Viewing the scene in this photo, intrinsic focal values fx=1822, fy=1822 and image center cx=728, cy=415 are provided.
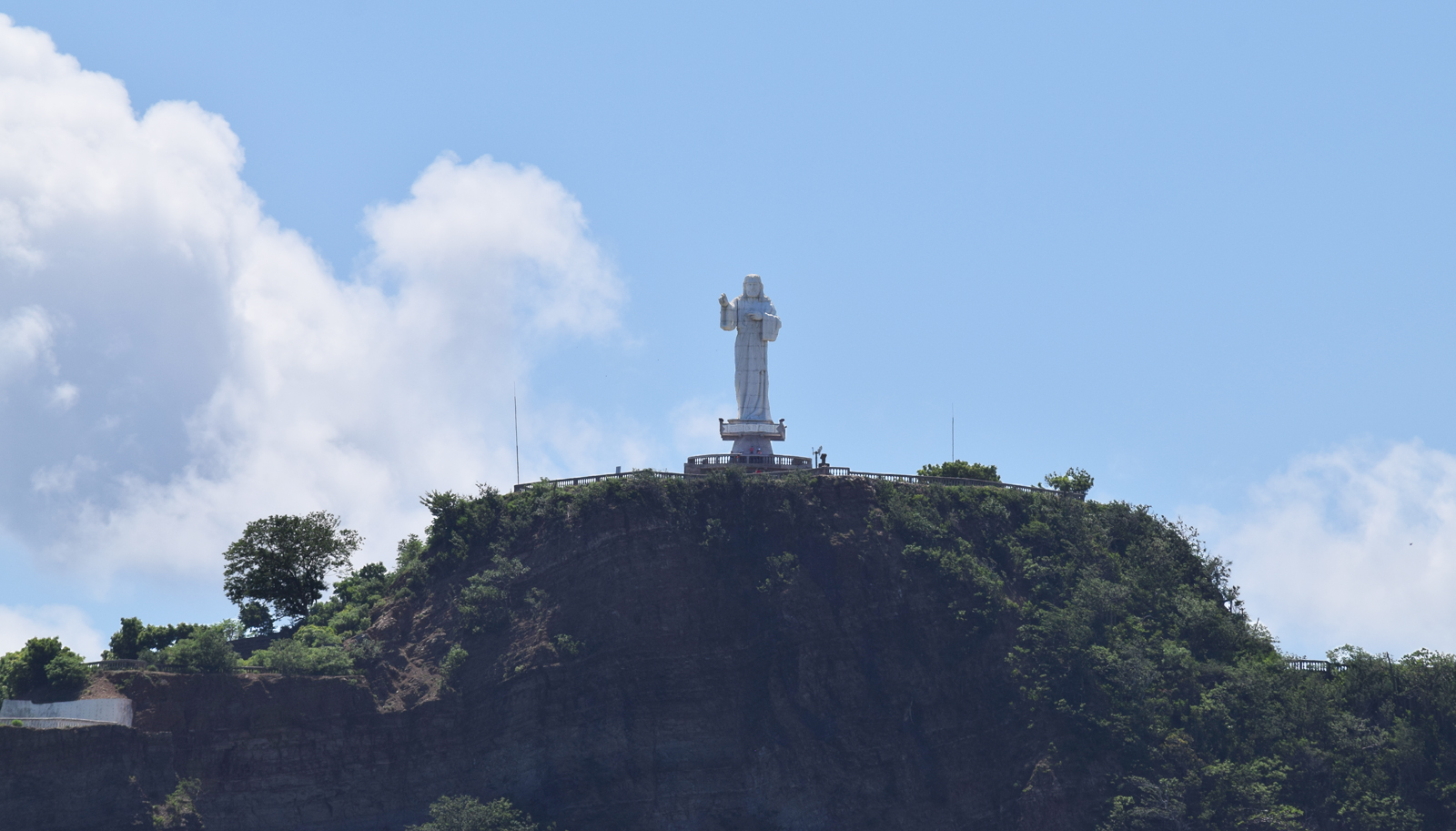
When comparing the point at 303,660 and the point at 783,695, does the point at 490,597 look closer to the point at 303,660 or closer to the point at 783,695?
the point at 303,660

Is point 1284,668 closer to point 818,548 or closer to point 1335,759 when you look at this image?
point 1335,759

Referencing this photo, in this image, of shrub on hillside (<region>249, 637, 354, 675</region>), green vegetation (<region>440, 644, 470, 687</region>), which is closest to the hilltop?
green vegetation (<region>440, 644, 470, 687</region>)

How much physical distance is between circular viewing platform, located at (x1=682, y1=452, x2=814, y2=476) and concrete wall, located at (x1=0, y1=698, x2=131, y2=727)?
1013 inches

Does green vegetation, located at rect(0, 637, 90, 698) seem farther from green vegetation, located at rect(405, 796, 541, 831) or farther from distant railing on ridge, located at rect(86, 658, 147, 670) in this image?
green vegetation, located at rect(405, 796, 541, 831)

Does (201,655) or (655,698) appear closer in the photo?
(201,655)

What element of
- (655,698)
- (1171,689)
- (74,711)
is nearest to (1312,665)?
(1171,689)

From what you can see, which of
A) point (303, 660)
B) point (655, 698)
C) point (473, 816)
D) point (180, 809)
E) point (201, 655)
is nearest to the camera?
point (180, 809)

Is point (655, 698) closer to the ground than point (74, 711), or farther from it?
farther from it

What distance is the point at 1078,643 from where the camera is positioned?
244 feet

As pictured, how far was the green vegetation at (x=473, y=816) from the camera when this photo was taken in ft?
219

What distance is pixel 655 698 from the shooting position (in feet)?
236

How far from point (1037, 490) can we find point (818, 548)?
12.2 meters

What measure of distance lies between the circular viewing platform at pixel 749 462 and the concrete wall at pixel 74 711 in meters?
25.7

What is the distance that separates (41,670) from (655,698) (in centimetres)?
2294
